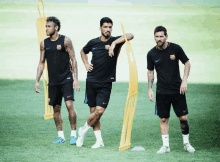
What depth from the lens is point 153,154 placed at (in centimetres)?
437

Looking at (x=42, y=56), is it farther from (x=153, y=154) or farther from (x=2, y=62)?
(x=2, y=62)

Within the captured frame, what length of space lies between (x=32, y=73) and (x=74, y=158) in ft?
32.3

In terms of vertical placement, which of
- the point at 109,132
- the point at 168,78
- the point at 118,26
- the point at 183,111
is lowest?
the point at 109,132

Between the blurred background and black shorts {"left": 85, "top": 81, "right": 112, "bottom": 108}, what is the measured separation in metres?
8.82

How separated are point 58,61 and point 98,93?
638mm

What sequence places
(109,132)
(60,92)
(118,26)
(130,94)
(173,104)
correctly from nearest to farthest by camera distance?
(130,94), (173,104), (60,92), (109,132), (118,26)

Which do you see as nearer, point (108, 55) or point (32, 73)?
point (108, 55)

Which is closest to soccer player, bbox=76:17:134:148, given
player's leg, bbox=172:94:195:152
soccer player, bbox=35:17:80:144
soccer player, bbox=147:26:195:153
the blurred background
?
soccer player, bbox=35:17:80:144

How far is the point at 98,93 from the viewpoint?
15.9ft

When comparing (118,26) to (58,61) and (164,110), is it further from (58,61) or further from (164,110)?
(164,110)

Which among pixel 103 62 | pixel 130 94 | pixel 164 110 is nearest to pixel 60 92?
pixel 103 62

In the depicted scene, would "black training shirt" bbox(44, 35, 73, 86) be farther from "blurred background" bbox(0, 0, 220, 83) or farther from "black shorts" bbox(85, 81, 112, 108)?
"blurred background" bbox(0, 0, 220, 83)

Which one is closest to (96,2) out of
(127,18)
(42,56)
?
(127,18)

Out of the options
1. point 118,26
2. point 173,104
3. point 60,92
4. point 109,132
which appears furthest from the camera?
point 118,26
